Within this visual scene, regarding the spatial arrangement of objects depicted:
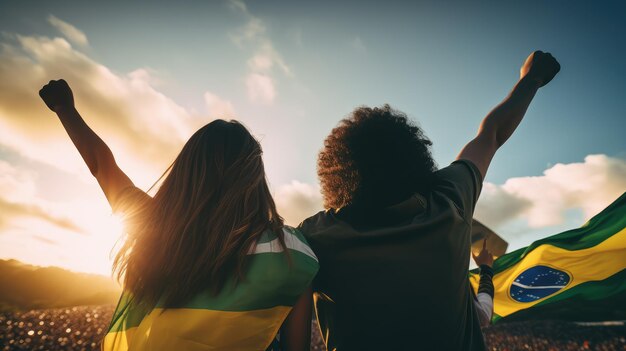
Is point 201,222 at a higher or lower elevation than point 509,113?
lower

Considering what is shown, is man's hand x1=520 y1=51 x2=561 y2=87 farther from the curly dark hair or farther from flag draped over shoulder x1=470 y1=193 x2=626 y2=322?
flag draped over shoulder x1=470 y1=193 x2=626 y2=322

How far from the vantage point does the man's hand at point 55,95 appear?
1693mm

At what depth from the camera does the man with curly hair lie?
106cm

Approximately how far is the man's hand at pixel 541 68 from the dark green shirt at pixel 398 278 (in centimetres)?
124

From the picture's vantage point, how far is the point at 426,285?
107 cm

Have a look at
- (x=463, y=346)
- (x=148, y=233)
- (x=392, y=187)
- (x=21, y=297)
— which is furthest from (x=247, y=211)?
(x=21, y=297)

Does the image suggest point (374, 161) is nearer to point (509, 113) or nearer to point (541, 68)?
point (509, 113)

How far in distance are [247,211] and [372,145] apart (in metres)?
0.65

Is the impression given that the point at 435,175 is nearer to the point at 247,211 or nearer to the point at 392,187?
the point at 392,187

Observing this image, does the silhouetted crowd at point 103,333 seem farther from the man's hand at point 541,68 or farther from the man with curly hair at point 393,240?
the man's hand at point 541,68

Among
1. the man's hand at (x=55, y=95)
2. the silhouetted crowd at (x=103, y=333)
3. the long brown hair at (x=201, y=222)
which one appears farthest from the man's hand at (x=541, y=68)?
the silhouetted crowd at (x=103, y=333)

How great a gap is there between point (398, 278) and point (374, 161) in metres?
0.51

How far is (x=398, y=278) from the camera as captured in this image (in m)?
1.06

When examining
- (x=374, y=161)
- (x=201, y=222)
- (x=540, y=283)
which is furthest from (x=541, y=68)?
(x=540, y=283)
